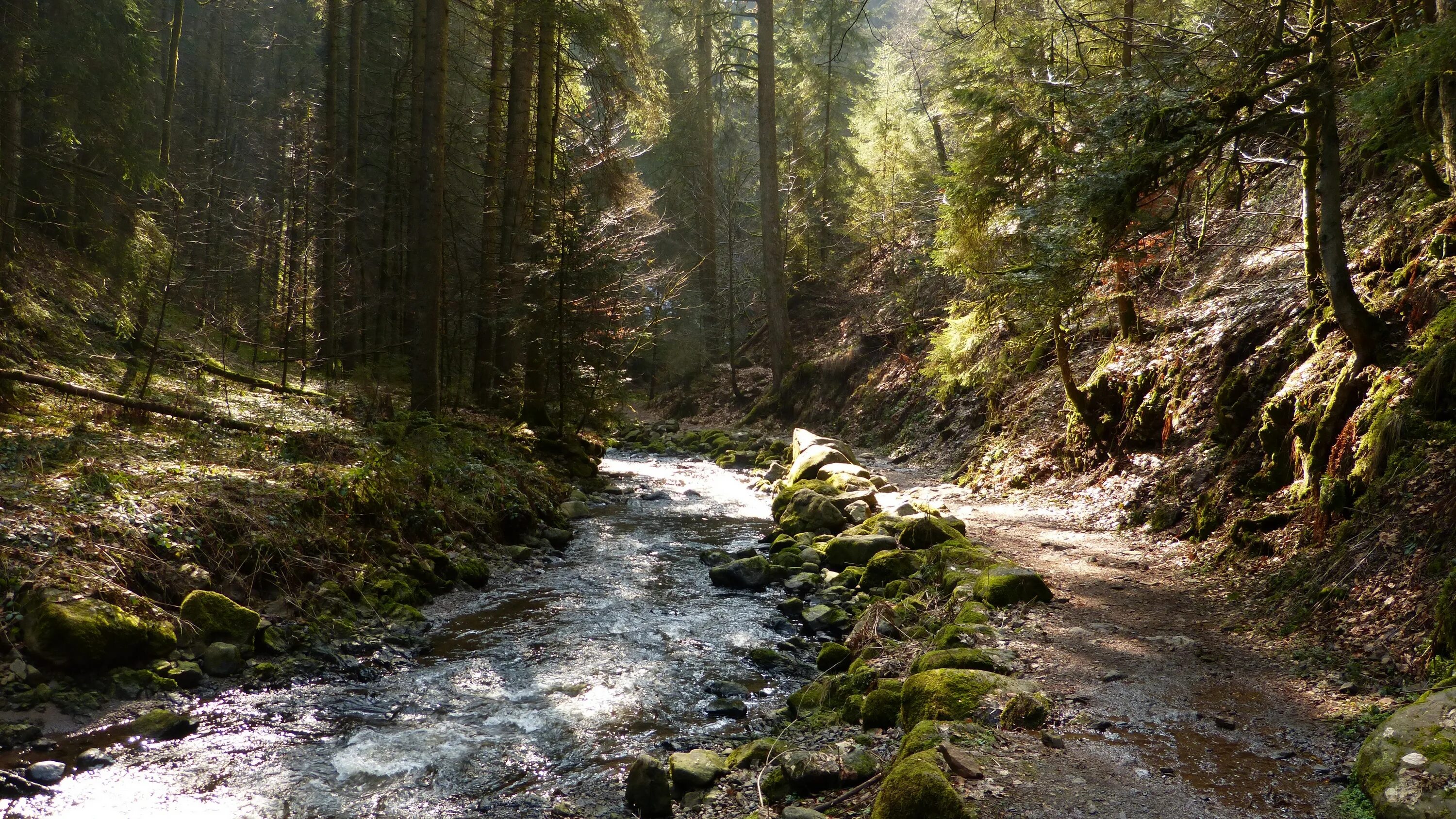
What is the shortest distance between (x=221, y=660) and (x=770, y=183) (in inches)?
707

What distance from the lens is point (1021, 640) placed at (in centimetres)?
544

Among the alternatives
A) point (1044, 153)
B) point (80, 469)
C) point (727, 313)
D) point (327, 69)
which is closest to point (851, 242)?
point (727, 313)

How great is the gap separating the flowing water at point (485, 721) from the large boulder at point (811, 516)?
95.2 inches

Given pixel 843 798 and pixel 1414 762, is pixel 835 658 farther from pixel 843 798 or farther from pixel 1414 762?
pixel 1414 762

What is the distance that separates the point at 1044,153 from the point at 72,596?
27.6 feet

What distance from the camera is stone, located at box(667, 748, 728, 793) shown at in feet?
13.3

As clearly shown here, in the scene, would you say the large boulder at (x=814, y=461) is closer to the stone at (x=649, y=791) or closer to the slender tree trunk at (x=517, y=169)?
the slender tree trunk at (x=517, y=169)

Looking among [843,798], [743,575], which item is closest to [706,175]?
[743,575]

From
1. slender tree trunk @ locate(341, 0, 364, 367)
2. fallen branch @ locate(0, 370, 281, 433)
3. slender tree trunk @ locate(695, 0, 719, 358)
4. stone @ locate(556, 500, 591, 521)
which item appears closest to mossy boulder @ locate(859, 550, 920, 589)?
stone @ locate(556, 500, 591, 521)

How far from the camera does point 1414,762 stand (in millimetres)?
2904

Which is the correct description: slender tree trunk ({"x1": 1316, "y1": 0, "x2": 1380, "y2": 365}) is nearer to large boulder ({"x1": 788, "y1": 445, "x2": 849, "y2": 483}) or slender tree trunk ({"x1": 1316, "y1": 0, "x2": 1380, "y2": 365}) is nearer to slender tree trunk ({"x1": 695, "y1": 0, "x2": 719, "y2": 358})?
large boulder ({"x1": 788, "y1": 445, "x2": 849, "y2": 483})

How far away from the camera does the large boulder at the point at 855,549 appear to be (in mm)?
8656

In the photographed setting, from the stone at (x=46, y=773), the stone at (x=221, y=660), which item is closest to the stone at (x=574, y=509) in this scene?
the stone at (x=221, y=660)

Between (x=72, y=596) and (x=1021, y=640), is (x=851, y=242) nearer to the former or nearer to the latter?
(x=1021, y=640)
